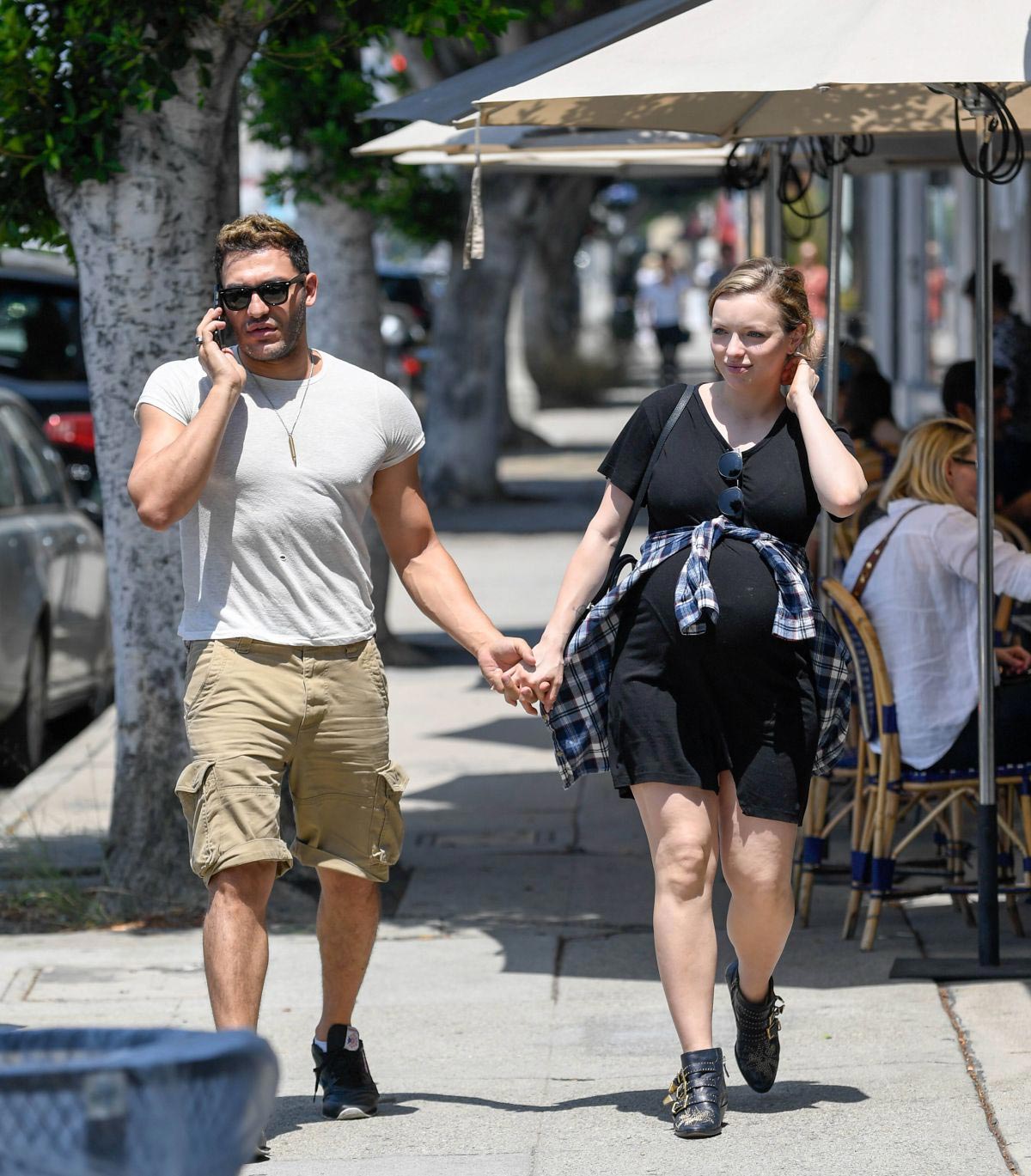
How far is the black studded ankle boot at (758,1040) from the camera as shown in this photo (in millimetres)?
Answer: 4449

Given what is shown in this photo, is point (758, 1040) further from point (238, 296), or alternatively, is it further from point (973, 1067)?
point (238, 296)

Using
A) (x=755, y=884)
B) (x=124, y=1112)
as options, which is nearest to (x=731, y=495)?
(x=755, y=884)

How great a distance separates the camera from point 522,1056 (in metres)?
4.98

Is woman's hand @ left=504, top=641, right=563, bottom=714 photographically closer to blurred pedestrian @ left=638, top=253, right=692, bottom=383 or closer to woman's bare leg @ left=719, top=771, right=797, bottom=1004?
woman's bare leg @ left=719, top=771, right=797, bottom=1004

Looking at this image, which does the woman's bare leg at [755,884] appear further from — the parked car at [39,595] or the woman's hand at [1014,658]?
the parked car at [39,595]

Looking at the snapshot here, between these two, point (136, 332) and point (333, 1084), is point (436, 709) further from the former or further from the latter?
point (333, 1084)

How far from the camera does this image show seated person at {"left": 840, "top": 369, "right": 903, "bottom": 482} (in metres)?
8.59

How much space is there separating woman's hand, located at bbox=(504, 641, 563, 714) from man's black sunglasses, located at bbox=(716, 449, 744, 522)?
48 cm

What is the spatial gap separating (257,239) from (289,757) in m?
1.07

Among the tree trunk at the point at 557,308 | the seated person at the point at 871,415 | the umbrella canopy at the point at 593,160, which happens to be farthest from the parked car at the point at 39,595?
the tree trunk at the point at 557,308

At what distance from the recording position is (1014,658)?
575 cm

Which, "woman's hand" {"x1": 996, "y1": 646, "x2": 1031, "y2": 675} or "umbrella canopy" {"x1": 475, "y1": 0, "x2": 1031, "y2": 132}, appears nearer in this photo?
"umbrella canopy" {"x1": 475, "y1": 0, "x2": 1031, "y2": 132}

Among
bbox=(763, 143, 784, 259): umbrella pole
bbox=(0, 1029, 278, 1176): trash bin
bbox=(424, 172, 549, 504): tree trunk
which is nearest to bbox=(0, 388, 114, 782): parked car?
bbox=(763, 143, 784, 259): umbrella pole

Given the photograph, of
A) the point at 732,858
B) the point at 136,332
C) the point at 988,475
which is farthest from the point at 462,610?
the point at 136,332
